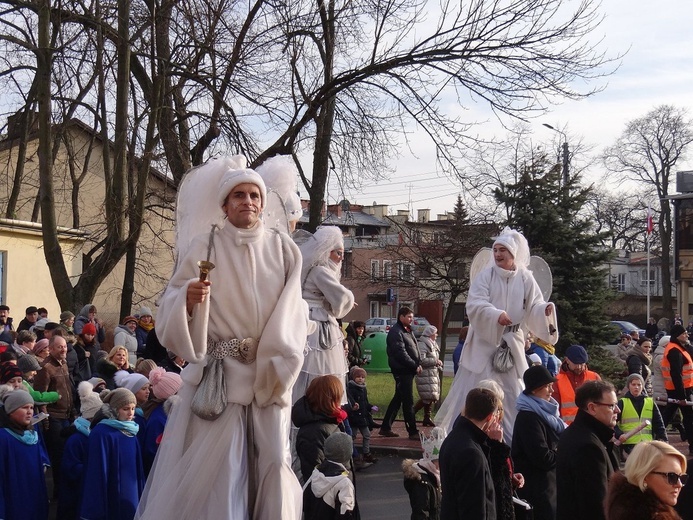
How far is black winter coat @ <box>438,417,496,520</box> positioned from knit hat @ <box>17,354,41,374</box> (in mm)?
5740

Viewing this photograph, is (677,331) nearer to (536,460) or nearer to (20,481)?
(536,460)

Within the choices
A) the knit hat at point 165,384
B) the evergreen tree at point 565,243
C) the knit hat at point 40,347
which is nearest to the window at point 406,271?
the evergreen tree at point 565,243

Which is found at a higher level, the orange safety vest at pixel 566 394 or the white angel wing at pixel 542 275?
the white angel wing at pixel 542 275

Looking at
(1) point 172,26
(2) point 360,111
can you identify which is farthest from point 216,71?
(2) point 360,111

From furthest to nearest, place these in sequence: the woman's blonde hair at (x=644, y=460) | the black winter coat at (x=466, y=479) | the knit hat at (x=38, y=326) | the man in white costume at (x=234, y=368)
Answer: the knit hat at (x=38, y=326), the man in white costume at (x=234, y=368), the black winter coat at (x=466, y=479), the woman's blonde hair at (x=644, y=460)

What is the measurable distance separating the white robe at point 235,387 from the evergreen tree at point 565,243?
16626 mm

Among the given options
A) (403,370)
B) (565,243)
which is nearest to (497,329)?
(403,370)

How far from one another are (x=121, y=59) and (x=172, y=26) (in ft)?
3.56

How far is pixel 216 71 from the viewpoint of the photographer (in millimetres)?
16156

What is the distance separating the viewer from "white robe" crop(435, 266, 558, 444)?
31.9 ft

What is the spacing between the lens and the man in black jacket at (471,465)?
5.52 m

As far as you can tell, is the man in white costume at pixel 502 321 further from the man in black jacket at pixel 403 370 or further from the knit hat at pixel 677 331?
the knit hat at pixel 677 331

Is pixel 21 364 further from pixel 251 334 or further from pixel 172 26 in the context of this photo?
pixel 172 26

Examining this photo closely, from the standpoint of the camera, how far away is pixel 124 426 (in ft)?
25.8
